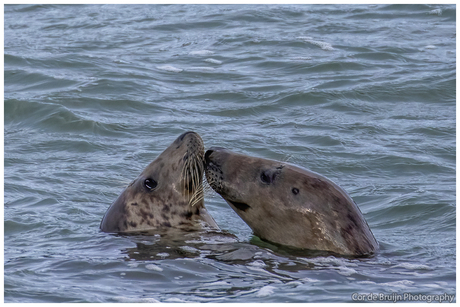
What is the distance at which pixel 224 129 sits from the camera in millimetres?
11578

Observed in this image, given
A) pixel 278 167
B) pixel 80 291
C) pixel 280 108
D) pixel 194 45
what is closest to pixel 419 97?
pixel 280 108

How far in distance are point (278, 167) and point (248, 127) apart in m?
4.60

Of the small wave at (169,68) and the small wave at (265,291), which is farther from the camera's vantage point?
the small wave at (169,68)

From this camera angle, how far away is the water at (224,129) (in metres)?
6.28

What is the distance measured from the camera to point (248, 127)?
11.8 meters

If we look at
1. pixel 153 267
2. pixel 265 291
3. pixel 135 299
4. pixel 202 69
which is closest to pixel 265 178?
pixel 153 267

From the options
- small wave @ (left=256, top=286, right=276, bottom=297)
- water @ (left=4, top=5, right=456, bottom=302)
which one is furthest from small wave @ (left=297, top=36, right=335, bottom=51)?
small wave @ (left=256, top=286, right=276, bottom=297)

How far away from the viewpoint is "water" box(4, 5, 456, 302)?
628 cm

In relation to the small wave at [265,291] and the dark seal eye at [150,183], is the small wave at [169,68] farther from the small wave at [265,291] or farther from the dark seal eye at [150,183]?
the small wave at [265,291]

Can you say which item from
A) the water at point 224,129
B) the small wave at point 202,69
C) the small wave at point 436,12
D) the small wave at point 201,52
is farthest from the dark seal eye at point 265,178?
the small wave at point 436,12

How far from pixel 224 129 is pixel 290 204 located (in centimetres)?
467

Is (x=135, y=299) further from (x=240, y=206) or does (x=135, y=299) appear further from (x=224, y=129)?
(x=224, y=129)

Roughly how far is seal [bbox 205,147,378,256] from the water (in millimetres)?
188

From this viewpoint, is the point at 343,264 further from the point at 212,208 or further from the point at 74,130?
the point at 74,130
